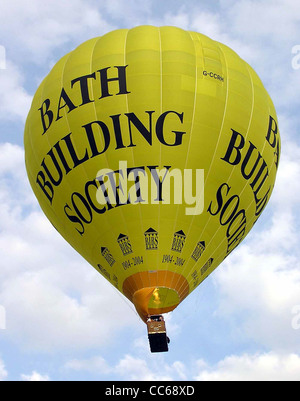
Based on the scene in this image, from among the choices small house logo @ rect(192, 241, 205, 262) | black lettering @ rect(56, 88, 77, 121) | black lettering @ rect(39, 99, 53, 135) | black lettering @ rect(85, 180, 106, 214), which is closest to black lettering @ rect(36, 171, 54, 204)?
black lettering @ rect(39, 99, 53, 135)

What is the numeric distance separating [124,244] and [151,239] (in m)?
0.65

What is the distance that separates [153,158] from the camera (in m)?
14.3

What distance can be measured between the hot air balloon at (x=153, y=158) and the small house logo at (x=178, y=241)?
23mm

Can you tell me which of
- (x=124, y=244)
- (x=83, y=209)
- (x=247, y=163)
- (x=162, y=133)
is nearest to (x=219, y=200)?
(x=247, y=163)

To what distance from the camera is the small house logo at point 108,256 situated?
14.8 m

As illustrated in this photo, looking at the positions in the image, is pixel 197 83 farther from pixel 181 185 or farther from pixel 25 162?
pixel 25 162

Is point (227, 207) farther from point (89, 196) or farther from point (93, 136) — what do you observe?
point (93, 136)

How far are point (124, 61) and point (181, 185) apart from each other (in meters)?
3.41

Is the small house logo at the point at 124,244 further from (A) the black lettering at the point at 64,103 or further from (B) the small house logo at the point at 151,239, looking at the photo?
(A) the black lettering at the point at 64,103

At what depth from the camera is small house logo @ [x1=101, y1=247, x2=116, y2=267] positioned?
48.5 feet

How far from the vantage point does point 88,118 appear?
48.4ft

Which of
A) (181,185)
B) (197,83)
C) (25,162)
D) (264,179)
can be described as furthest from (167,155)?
(25,162)

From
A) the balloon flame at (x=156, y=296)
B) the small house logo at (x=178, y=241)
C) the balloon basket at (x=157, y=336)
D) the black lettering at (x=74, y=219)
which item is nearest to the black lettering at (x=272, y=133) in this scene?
the small house logo at (x=178, y=241)

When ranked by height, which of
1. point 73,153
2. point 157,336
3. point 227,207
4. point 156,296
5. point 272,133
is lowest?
point 157,336
